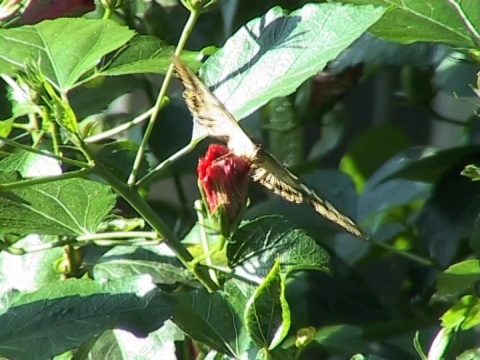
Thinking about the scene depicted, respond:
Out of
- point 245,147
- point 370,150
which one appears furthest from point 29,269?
point 370,150

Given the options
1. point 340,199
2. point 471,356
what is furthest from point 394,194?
point 471,356

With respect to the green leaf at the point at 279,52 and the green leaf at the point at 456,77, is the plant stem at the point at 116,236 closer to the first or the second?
the green leaf at the point at 279,52

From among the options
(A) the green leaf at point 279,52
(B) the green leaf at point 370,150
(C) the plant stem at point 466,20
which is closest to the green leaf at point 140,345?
(A) the green leaf at point 279,52

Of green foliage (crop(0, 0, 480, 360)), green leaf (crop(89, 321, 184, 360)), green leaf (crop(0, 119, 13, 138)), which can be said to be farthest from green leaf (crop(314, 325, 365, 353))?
green leaf (crop(0, 119, 13, 138))

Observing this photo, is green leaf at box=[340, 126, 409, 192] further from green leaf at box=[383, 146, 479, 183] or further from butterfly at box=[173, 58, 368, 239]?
butterfly at box=[173, 58, 368, 239]

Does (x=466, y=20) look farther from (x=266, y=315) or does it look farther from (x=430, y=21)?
(x=266, y=315)
